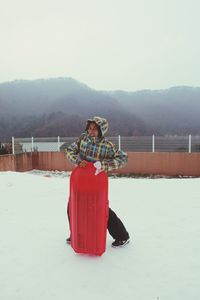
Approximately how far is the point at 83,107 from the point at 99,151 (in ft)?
326

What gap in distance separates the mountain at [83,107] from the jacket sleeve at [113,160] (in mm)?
55487

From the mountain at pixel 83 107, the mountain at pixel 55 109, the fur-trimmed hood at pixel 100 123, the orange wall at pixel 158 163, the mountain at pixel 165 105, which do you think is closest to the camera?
the fur-trimmed hood at pixel 100 123

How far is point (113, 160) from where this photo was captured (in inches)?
103

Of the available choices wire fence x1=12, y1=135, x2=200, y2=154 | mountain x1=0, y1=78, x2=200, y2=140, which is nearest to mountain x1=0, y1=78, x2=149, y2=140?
mountain x1=0, y1=78, x2=200, y2=140

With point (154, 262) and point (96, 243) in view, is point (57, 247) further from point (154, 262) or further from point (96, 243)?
point (154, 262)

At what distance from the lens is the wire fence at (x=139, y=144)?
13.7 meters

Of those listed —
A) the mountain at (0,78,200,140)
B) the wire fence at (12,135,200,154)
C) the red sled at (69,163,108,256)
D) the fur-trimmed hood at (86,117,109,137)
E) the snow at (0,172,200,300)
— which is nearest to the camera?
the snow at (0,172,200,300)

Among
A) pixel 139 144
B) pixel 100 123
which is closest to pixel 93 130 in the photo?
pixel 100 123

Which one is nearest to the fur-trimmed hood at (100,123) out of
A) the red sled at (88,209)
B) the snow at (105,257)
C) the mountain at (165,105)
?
the red sled at (88,209)

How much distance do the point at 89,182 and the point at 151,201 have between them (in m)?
2.65

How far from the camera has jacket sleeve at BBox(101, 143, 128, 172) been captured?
257 centimetres

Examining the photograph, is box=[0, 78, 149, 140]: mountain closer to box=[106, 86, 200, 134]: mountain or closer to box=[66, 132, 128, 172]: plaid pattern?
box=[106, 86, 200, 134]: mountain

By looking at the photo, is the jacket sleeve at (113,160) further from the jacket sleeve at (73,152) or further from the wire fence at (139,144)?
the wire fence at (139,144)

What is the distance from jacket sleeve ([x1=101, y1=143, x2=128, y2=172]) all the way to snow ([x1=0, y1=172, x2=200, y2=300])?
837mm
